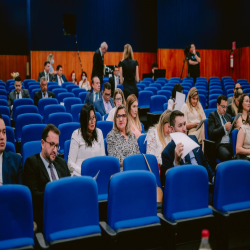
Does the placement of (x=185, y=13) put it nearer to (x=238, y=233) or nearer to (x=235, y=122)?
(x=235, y=122)

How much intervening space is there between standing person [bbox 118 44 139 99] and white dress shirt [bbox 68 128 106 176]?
9.88 ft

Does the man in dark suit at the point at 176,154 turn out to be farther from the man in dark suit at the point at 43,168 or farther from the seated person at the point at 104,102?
the seated person at the point at 104,102

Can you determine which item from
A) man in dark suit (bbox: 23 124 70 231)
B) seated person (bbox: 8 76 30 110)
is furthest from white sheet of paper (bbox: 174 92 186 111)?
seated person (bbox: 8 76 30 110)

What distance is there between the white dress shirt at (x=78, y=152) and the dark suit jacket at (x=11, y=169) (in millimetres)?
717

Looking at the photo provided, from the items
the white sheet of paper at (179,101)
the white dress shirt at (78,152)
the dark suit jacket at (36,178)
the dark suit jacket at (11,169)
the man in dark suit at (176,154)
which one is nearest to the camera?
the dark suit jacket at (36,178)

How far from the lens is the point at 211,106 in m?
6.85

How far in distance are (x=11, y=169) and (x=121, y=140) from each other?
53.2 inches

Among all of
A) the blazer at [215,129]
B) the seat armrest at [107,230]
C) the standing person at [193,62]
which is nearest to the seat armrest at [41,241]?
the seat armrest at [107,230]

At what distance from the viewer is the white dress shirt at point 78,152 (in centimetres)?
362

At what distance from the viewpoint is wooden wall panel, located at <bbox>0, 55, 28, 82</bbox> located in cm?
1338

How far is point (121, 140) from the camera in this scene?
397 cm

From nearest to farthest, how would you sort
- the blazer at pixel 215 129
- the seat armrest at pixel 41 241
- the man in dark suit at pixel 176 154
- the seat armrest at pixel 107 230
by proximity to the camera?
the seat armrest at pixel 41 241 → the seat armrest at pixel 107 230 → the man in dark suit at pixel 176 154 → the blazer at pixel 215 129

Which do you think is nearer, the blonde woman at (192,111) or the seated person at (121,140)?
the seated person at (121,140)

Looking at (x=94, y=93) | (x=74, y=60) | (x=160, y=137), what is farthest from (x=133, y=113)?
(x=74, y=60)
